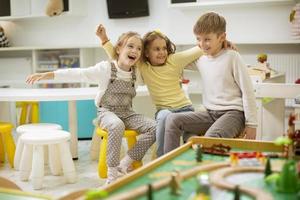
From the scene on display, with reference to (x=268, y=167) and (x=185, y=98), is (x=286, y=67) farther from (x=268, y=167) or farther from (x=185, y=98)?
(x=268, y=167)

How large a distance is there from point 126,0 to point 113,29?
1.22 ft

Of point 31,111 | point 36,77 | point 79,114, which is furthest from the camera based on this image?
point 79,114

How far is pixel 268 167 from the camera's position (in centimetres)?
105

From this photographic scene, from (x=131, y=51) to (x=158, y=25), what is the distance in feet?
7.58

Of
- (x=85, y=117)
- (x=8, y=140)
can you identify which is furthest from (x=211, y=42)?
(x=85, y=117)

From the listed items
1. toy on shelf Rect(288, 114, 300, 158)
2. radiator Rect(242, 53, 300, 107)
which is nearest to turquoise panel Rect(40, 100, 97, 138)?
radiator Rect(242, 53, 300, 107)

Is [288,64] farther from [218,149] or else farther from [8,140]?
[218,149]

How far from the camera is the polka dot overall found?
219 centimetres

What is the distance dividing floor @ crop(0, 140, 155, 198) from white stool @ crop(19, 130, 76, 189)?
5 cm

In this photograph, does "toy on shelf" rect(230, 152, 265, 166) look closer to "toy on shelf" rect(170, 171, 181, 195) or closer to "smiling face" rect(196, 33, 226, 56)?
"toy on shelf" rect(170, 171, 181, 195)

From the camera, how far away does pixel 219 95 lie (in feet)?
6.63

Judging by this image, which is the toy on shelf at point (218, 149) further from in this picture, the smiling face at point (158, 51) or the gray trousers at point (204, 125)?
the smiling face at point (158, 51)

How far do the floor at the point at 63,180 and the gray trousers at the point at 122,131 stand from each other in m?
0.29

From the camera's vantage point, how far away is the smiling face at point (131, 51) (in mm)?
2268
